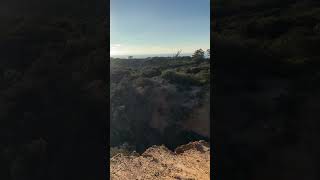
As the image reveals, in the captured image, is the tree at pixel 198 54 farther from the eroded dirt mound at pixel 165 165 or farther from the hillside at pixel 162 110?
the eroded dirt mound at pixel 165 165

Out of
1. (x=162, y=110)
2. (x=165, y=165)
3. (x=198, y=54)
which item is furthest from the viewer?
(x=198, y=54)

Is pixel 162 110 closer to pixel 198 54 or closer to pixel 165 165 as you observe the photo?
pixel 165 165

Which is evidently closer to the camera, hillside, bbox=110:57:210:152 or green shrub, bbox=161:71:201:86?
hillside, bbox=110:57:210:152

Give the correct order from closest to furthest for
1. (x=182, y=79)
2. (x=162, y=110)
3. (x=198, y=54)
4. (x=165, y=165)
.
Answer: (x=165, y=165) → (x=162, y=110) → (x=182, y=79) → (x=198, y=54)

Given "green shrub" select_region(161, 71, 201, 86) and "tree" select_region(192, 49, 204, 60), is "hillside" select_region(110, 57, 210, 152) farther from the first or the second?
"tree" select_region(192, 49, 204, 60)

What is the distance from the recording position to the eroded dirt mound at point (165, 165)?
1061 cm

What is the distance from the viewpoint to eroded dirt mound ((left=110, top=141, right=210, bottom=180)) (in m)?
10.6

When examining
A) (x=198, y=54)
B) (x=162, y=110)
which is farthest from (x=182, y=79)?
(x=198, y=54)

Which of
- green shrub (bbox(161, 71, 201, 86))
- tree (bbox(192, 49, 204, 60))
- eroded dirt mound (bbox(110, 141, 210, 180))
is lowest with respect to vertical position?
eroded dirt mound (bbox(110, 141, 210, 180))

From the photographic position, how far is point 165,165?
11750mm

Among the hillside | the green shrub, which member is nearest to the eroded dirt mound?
the hillside
